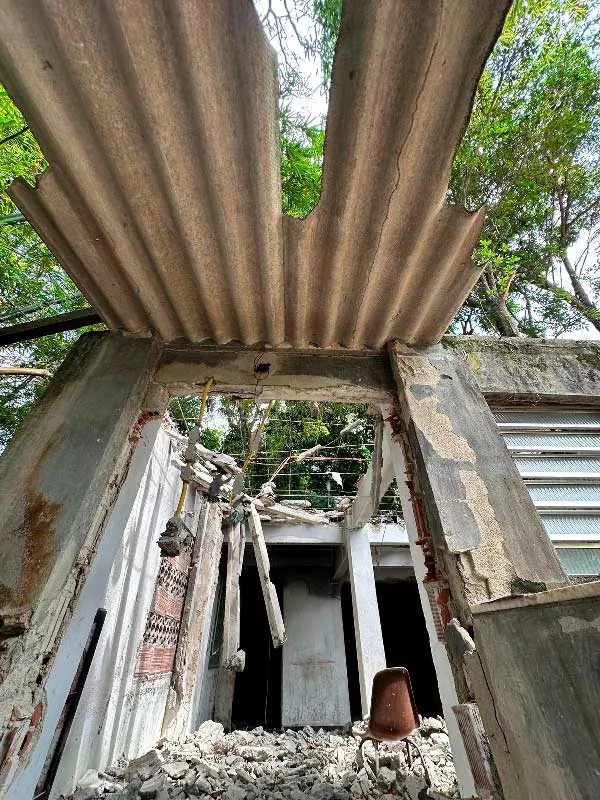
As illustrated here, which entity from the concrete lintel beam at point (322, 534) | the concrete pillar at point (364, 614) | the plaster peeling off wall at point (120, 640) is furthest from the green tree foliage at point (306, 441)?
the plaster peeling off wall at point (120, 640)

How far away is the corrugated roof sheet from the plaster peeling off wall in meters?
1.17

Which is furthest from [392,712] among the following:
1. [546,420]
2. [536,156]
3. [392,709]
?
[536,156]

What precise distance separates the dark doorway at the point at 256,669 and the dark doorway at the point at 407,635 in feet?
10.8

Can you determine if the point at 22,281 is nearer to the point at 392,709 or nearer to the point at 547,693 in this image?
the point at 547,693

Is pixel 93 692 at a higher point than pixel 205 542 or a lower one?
lower

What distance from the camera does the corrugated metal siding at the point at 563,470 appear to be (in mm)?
2352

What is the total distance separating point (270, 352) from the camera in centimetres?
292

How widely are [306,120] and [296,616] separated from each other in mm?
9519

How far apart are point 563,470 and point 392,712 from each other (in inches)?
115

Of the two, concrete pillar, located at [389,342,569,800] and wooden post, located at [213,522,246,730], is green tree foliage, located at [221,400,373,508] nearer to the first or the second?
wooden post, located at [213,522,246,730]

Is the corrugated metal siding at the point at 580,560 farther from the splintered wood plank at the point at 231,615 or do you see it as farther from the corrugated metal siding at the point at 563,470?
the splintered wood plank at the point at 231,615

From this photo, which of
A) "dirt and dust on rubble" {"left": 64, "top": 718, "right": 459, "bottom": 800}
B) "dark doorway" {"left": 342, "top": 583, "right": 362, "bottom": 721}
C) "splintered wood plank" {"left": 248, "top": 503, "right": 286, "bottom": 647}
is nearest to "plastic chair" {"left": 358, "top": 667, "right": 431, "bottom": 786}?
"dirt and dust on rubble" {"left": 64, "top": 718, "right": 459, "bottom": 800}

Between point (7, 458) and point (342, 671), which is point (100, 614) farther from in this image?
point (342, 671)

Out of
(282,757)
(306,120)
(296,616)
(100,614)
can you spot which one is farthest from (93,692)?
(296,616)
